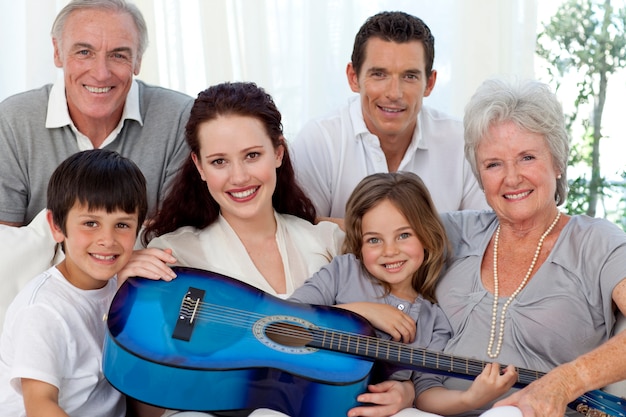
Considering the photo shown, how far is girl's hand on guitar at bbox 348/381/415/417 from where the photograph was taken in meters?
2.11

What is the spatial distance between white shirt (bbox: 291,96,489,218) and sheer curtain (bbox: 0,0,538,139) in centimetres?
65

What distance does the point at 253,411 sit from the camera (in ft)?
6.96

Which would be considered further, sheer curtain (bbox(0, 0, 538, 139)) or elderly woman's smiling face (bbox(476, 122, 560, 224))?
sheer curtain (bbox(0, 0, 538, 139))

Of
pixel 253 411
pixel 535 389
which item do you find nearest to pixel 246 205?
pixel 253 411

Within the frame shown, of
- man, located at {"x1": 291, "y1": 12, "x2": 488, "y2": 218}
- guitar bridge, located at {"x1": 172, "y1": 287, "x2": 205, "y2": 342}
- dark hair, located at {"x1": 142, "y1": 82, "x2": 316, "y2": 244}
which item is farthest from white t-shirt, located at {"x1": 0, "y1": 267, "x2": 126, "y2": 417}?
man, located at {"x1": 291, "y1": 12, "x2": 488, "y2": 218}

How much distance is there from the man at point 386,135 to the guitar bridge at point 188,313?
2.97 ft

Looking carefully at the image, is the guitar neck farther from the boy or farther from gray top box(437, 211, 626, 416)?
the boy

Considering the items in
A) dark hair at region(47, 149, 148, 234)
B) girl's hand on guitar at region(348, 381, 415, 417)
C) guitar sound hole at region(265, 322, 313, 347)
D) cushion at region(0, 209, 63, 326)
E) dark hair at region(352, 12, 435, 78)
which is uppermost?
dark hair at region(352, 12, 435, 78)

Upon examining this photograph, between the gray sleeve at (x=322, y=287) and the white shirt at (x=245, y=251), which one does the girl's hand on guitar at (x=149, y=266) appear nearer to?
the white shirt at (x=245, y=251)

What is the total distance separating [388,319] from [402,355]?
19 centimetres

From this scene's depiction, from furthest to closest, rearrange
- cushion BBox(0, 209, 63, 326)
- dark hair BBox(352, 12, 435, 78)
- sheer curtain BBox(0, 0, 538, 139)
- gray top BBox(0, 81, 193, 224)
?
sheer curtain BBox(0, 0, 538, 139) → dark hair BBox(352, 12, 435, 78) → gray top BBox(0, 81, 193, 224) → cushion BBox(0, 209, 63, 326)

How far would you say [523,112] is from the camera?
2.32 m

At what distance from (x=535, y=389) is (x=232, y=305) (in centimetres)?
78

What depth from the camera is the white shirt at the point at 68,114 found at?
288cm
